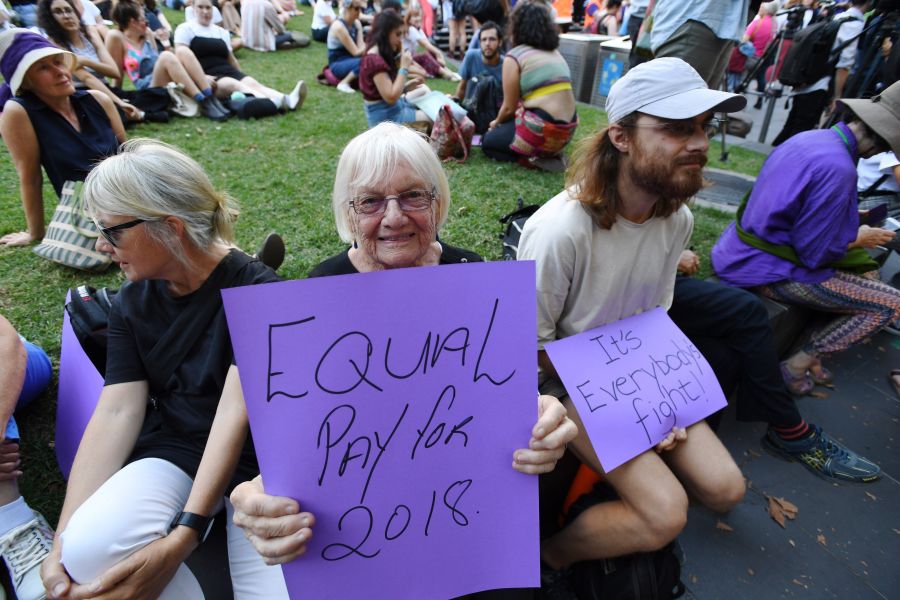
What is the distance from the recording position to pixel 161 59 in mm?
6633

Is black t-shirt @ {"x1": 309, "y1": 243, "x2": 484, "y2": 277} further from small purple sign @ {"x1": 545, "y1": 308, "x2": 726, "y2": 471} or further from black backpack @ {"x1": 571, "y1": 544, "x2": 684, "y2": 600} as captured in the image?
black backpack @ {"x1": 571, "y1": 544, "x2": 684, "y2": 600}

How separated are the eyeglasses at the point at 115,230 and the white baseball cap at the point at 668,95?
69.7 inches

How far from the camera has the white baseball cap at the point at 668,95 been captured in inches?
67.5

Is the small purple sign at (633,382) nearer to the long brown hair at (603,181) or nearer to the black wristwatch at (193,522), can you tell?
the long brown hair at (603,181)

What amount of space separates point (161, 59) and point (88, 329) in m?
6.48

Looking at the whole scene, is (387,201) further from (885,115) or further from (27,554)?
(885,115)

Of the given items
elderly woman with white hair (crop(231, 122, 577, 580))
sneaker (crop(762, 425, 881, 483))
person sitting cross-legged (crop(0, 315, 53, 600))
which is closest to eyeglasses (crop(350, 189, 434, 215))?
elderly woman with white hair (crop(231, 122, 577, 580))

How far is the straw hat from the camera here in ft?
8.07

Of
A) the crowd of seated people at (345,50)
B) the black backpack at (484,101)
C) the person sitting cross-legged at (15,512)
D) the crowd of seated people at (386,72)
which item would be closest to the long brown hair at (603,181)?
the person sitting cross-legged at (15,512)

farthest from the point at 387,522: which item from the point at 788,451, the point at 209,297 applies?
the point at 788,451

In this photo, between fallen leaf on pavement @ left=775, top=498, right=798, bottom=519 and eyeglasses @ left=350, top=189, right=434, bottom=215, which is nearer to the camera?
eyeglasses @ left=350, top=189, right=434, bottom=215

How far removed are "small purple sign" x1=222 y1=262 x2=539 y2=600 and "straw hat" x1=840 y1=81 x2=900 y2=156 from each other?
8.83 ft

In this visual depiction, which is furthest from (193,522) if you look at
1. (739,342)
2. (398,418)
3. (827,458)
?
(827,458)

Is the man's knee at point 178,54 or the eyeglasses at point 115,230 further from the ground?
the man's knee at point 178,54
